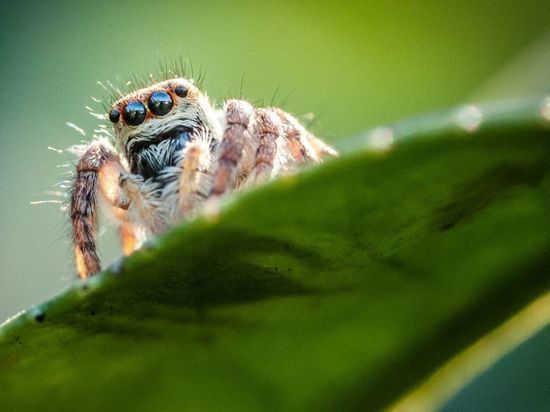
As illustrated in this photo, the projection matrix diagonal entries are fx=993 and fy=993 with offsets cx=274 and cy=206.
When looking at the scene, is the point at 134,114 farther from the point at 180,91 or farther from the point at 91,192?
the point at 91,192

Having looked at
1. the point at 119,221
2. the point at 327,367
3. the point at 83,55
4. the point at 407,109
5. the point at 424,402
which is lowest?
the point at 424,402

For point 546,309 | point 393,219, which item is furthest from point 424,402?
point 393,219

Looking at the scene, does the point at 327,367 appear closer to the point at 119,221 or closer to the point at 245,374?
the point at 245,374

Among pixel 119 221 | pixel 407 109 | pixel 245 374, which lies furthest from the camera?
pixel 407 109

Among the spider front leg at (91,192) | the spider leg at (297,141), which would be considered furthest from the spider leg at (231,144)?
the spider front leg at (91,192)

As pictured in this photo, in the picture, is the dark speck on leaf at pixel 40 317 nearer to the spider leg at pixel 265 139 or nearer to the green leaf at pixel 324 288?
the green leaf at pixel 324 288

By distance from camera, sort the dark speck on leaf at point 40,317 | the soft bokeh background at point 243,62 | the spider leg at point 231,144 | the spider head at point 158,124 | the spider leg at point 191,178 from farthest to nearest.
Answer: the soft bokeh background at point 243,62, the spider head at point 158,124, the spider leg at point 191,178, the spider leg at point 231,144, the dark speck on leaf at point 40,317

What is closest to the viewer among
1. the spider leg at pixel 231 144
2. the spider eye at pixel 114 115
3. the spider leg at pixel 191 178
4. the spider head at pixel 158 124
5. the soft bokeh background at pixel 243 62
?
the spider leg at pixel 231 144

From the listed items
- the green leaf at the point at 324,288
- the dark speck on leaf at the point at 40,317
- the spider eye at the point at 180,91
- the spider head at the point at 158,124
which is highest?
the spider eye at the point at 180,91
